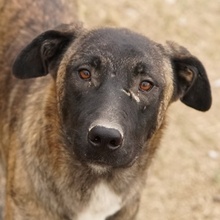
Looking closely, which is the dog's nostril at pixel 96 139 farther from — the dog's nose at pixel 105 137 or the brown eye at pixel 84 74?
the brown eye at pixel 84 74

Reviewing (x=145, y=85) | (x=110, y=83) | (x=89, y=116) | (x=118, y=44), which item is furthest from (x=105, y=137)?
(x=118, y=44)

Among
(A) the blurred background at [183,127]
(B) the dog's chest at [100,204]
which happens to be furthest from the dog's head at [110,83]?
(A) the blurred background at [183,127]

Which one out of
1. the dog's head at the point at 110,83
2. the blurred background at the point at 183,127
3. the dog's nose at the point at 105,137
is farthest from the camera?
the blurred background at the point at 183,127

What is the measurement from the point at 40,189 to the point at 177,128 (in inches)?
100.0

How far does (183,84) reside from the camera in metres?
4.82

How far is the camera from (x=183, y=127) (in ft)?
23.4

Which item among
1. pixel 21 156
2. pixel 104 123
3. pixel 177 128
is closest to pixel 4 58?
pixel 21 156

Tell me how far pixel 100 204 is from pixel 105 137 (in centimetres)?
91

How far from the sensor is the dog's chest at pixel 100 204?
4.80 metres

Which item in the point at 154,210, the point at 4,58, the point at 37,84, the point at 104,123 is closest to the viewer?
the point at 104,123

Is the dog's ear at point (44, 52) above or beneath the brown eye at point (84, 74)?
beneath

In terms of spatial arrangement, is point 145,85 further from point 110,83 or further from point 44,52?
point 44,52

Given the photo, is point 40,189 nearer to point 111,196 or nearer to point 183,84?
point 111,196

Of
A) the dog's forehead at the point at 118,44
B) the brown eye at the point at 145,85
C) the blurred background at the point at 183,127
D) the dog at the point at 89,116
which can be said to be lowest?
the blurred background at the point at 183,127
